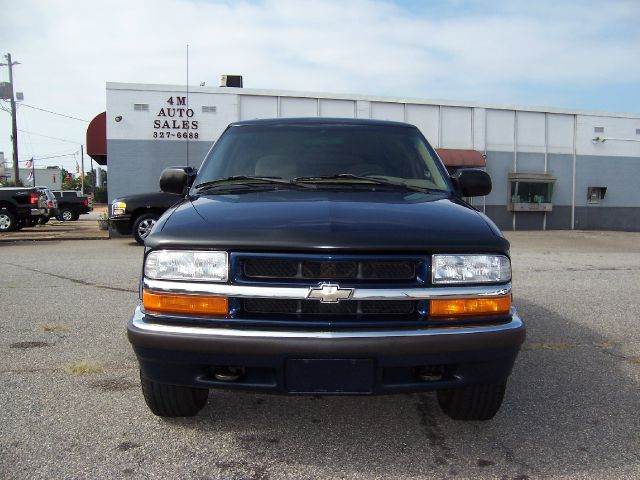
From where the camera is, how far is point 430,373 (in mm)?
2361

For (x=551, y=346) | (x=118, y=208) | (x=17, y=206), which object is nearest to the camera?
(x=551, y=346)

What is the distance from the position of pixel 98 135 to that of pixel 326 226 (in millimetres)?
17903

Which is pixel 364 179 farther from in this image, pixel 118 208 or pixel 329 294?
pixel 118 208

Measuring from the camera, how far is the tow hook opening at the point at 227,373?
2326mm

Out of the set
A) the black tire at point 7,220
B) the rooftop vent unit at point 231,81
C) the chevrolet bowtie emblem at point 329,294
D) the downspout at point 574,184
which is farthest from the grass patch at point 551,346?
the downspout at point 574,184

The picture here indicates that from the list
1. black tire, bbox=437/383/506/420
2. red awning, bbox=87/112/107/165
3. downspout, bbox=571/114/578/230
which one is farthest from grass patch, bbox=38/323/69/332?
downspout, bbox=571/114/578/230

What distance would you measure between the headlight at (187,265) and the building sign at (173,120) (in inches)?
632

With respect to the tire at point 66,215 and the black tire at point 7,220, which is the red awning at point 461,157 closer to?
the black tire at point 7,220

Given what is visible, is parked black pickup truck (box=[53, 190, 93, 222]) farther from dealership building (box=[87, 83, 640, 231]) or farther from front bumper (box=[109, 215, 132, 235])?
front bumper (box=[109, 215, 132, 235])

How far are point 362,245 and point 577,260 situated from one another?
9773 mm

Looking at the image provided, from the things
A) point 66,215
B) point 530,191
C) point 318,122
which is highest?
point 318,122

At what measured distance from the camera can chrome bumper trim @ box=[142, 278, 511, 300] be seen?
2238 millimetres

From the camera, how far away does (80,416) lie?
9.65ft

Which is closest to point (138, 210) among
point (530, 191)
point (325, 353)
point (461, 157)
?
point (325, 353)
